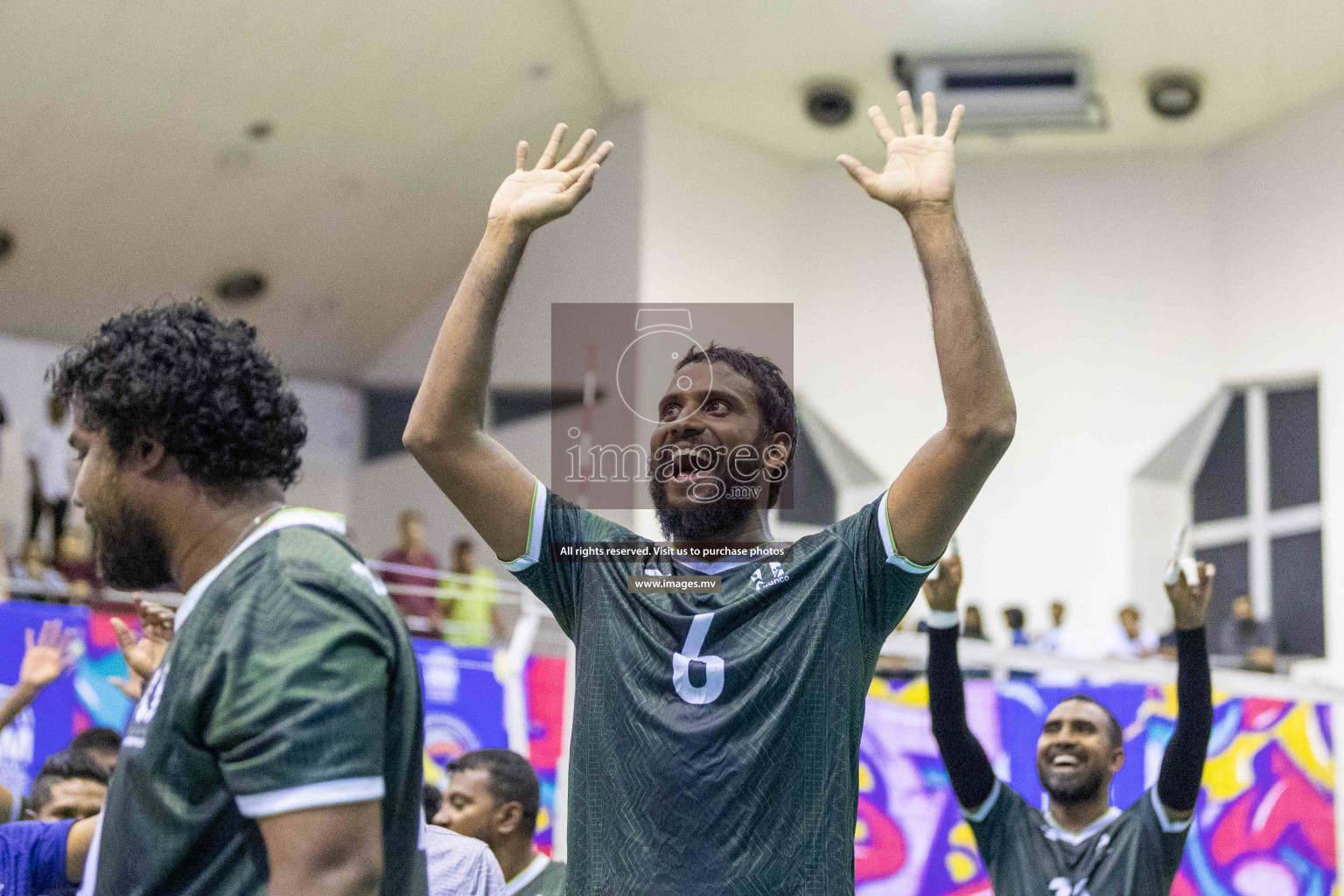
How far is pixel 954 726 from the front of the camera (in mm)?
3461

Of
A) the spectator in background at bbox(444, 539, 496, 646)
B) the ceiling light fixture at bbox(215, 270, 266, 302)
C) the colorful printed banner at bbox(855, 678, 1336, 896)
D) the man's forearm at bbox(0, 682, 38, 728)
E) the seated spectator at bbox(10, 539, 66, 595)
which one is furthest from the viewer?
the ceiling light fixture at bbox(215, 270, 266, 302)

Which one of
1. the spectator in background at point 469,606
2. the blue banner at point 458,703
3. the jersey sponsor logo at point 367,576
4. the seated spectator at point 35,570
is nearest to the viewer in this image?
the jersey sponsor logo at point 367,576

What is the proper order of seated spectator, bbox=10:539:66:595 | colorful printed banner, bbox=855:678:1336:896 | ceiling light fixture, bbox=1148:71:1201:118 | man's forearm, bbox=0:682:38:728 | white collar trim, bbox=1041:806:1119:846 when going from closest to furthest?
white collar trim, bbox=1041:806:1119:846, man's forearm, bbox=0:682:38:728, colorful printed banner, bbox=855:678:1336:896, seated spectator, bbox=10:539:66:595, ceiling light fixture, bbox=1148:71:1201:118

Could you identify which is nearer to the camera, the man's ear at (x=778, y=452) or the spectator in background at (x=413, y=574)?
the man's ear at (x=778, y=452)

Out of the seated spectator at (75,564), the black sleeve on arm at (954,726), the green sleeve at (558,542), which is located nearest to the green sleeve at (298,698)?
the green sleeve at (558,542)

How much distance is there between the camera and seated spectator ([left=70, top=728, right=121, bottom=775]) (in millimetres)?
3906

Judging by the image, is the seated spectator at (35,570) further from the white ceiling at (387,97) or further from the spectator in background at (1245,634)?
the spectator in background at (1245,634)

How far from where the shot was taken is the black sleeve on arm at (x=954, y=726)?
11.2 ft

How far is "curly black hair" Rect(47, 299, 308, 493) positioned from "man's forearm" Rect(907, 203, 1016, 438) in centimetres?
100

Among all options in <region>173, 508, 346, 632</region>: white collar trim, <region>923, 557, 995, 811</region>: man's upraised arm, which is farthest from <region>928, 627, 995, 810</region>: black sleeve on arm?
<region>173, 508, 346, 632</region>: white collar trim

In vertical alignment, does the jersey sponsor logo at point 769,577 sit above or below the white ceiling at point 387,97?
below

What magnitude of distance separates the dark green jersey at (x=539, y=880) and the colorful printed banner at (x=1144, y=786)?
4.79 feet

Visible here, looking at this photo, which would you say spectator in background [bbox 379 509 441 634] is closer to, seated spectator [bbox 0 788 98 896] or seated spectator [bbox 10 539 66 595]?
seated spectator [bbox 10 539 66 595]

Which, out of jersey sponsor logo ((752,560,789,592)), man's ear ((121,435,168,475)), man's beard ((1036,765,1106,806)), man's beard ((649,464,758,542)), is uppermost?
man's ear ((121,435,168,475))
